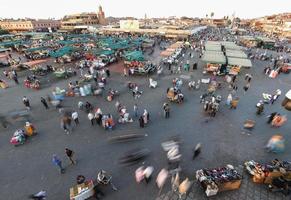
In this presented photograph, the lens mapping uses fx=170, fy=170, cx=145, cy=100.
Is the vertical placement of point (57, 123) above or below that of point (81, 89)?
below

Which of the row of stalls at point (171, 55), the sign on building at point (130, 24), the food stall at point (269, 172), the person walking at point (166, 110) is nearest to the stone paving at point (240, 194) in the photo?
the food stall at point (269, 172)

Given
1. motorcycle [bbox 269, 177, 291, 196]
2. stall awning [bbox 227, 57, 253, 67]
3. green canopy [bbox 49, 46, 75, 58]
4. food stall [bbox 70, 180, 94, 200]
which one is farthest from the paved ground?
green canopy [bbox 49, 46, 75, 58]

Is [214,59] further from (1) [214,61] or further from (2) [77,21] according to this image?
(2) [77,21]

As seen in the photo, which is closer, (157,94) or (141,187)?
(141,187)

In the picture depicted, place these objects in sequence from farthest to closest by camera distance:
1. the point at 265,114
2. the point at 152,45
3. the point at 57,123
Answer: the point at 152,45 < the point at 265,114 < the point at 57,123

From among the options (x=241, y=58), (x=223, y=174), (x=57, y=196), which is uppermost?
(x=241, y=58)

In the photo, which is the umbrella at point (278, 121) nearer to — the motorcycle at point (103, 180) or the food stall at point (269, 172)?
the food stall at point (269, 172)

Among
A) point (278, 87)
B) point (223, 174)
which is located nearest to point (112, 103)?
point (223, 174)

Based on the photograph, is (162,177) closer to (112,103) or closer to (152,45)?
(112,103)
